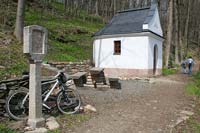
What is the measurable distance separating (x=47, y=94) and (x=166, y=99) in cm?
550

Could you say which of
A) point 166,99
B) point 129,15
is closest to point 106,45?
point 129,15

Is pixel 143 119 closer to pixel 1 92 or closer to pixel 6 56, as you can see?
pixel 1 92

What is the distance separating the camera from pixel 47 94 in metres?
7.96

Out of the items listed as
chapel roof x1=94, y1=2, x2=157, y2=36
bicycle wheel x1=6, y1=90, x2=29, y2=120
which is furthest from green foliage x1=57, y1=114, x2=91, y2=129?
chapel roof x1=94, y1=2, x2=157, y2=36

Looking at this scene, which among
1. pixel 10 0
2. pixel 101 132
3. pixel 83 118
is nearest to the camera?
pixel 101 132

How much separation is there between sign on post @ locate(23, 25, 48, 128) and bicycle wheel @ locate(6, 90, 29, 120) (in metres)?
0.42

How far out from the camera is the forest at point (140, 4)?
2380 centimetres

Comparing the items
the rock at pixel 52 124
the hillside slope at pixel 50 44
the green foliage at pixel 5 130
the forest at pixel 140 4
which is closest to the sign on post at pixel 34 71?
the rock at pixel 52 124

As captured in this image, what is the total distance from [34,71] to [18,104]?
0.99 m

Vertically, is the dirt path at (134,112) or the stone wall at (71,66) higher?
the stone wall at (71,66)

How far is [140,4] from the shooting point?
188 ft

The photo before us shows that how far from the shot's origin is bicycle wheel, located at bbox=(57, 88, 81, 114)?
27.0 ft

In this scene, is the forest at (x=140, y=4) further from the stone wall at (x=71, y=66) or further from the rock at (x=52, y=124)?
the rock at (x=52, y=124)

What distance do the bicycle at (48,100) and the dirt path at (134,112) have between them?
31.5 inches
